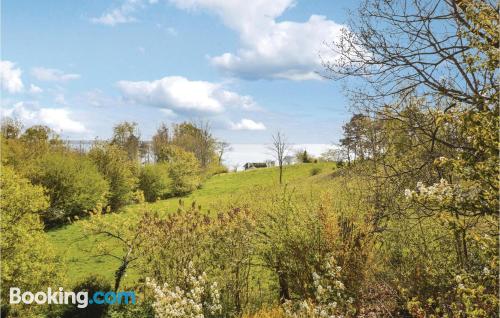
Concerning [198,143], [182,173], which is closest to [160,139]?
[198,143]

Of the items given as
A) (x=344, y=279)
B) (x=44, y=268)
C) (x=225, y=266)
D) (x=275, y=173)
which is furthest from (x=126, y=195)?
(x=275, y=173)

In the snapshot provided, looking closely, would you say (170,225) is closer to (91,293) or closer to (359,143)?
(91,293)

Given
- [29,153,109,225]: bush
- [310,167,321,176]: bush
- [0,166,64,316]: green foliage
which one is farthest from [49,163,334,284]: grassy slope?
[29,153,109,225]: bush

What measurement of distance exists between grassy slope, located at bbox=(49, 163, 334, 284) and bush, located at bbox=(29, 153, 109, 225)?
122 cm

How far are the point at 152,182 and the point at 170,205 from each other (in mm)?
5329

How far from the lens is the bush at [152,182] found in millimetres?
36312

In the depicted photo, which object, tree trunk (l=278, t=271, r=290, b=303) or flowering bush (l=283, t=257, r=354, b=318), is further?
tree trunk (l=278, t=271, r=290, b=303)

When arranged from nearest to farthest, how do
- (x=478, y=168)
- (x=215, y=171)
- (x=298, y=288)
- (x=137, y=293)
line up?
(x=478, y=168) → (x=298, y=288) → (x=137, y=293) → (x=215, y=171)

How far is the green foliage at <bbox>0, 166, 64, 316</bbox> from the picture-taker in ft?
A: 32.7

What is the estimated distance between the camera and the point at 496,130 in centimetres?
396

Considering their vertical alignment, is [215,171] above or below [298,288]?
above

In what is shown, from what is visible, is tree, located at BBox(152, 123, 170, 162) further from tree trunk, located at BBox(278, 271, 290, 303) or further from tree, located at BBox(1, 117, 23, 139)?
tree trunk, located at BBox(278, 271, 290, 303)

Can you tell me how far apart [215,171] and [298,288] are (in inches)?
2030

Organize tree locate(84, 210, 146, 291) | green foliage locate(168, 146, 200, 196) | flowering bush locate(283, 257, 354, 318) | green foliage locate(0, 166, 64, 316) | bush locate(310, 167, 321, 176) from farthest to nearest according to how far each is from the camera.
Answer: bush locate(310, 167, 321, 176) → green foliage locate(168, 146, 200, 196) → tree locate(84, 210, 146, 291) → green foliage locate(0, 166, 64, 316) → flowering bush locate(283, 257, 354, 318)
